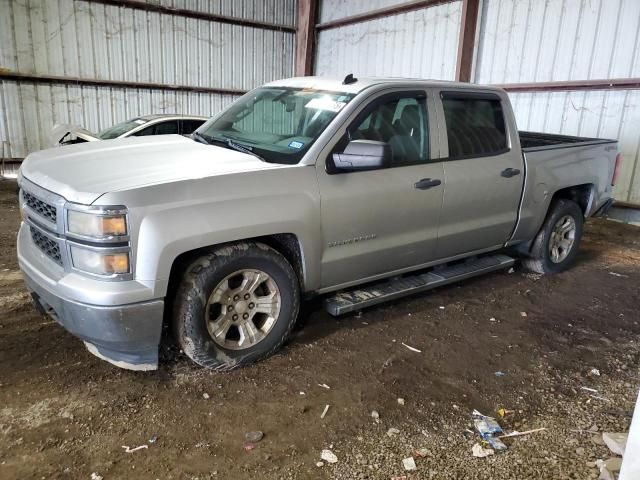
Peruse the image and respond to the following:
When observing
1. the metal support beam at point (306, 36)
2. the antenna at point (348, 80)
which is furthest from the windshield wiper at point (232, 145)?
the metal support beam at point (306, 36)

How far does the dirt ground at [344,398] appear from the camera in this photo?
2645mm

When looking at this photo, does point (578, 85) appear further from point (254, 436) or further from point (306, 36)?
point (254, 436)

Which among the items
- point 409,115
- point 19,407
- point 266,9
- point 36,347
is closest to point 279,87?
point 409,115

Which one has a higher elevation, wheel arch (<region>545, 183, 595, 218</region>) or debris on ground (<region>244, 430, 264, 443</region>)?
wheel arch (<region>545, 183, 595, 218</region>)

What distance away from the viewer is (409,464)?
105 inches

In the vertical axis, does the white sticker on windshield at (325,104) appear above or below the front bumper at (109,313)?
above

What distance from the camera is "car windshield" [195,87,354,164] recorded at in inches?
143

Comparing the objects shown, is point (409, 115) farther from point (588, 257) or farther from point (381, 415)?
point (588, 257)

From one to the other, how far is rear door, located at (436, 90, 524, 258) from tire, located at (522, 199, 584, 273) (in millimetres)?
699

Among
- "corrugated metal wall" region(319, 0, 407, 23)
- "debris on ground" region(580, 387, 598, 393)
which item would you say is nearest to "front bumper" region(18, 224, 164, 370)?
"debris on ground" region(580, 387, 598, 393)

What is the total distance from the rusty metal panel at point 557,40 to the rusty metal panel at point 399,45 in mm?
809

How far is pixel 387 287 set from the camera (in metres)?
4.22

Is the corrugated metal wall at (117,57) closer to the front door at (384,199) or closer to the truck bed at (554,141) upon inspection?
the truck bed at (554,141)

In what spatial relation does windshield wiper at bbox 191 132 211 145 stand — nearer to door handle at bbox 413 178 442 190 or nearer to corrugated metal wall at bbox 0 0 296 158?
door handle at bbox 413 178 442 190
